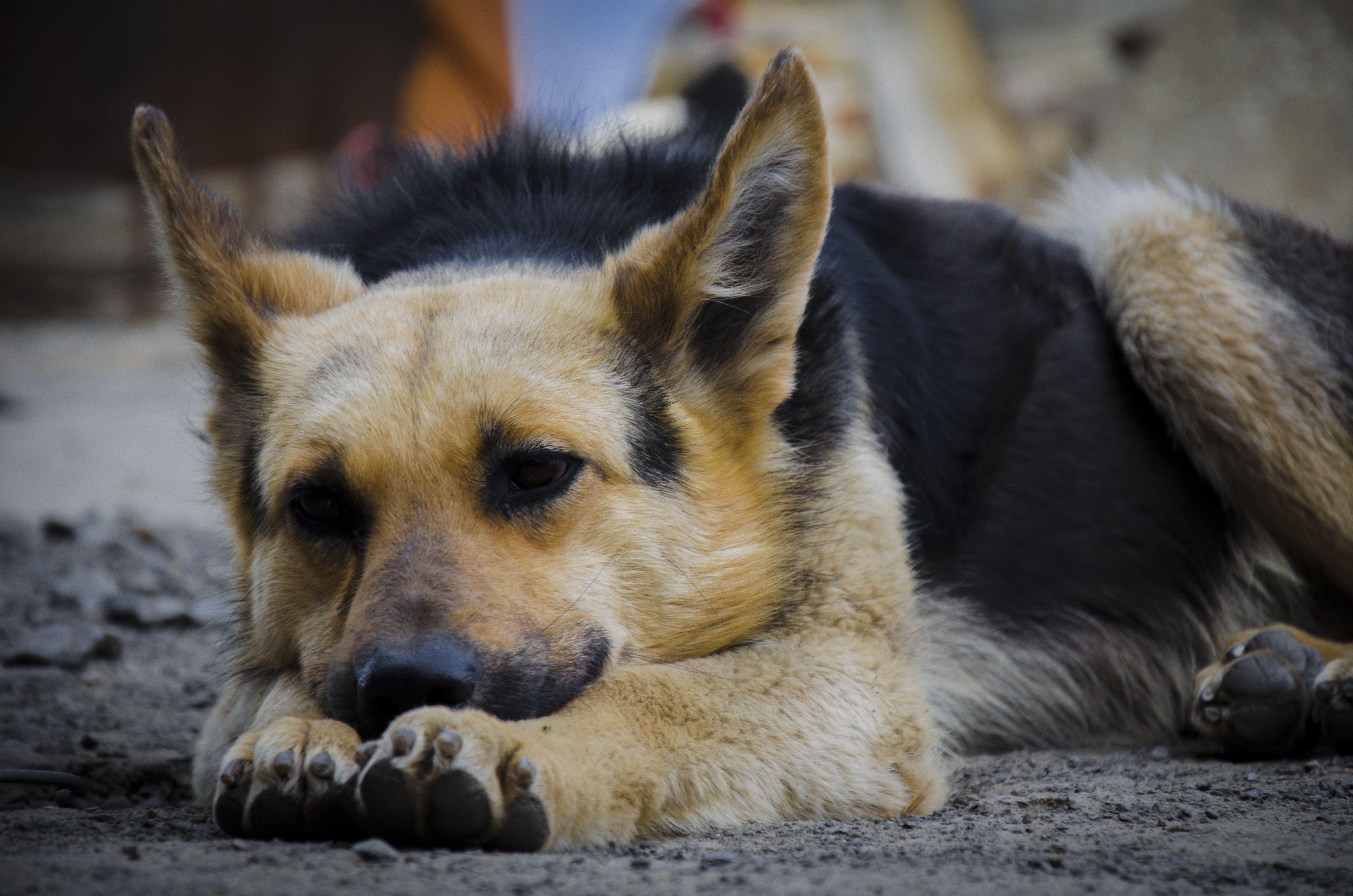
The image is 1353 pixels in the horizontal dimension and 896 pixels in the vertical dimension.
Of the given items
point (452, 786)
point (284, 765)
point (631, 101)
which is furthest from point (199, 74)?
point (452, 786)

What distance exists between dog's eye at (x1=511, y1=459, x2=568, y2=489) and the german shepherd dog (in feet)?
0.04

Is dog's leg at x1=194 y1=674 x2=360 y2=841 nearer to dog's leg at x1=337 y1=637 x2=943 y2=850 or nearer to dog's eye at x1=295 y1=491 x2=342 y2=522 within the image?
A: dog's leg at x1=337 y1=637 x2=943 y2=850

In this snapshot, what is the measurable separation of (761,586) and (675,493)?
1.26 feet

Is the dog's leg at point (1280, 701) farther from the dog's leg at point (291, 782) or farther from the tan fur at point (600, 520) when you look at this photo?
the dog's leg at point (291, 782)

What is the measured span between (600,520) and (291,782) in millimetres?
942

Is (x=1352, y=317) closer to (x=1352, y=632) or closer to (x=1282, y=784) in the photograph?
(x=1352, y=632)

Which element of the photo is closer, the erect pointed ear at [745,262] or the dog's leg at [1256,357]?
the erect pointed ear at [745,262]

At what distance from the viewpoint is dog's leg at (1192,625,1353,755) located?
10.8ft

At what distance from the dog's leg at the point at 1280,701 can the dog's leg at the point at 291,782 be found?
2556mm

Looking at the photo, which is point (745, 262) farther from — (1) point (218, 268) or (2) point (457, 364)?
(1) point (218, 268)

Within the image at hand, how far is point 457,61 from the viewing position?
645 inches

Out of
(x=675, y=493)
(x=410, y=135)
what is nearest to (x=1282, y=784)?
(x=675, y=493)

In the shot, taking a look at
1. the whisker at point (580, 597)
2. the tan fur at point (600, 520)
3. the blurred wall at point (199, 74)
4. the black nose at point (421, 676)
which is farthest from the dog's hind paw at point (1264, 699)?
the blurred wall at point (199, 74)

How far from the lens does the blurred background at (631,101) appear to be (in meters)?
12.9
